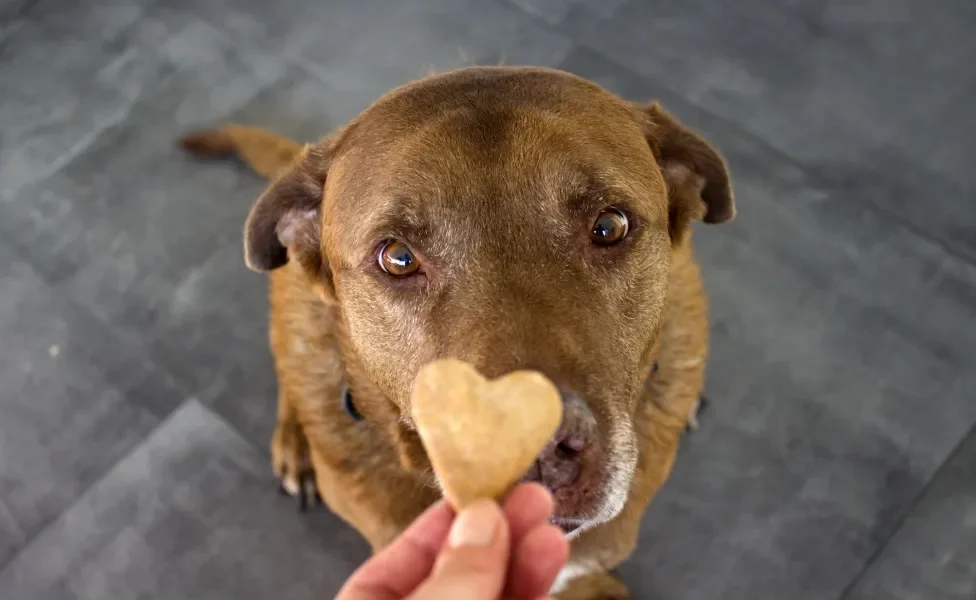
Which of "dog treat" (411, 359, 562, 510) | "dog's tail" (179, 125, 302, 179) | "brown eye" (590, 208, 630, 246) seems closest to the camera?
"dog treat" (411, 359, 562, 510)

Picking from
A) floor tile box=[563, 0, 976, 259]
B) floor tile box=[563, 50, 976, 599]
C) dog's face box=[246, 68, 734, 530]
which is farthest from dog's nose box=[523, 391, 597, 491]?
floor tile box=[563, 0, 976, 259]

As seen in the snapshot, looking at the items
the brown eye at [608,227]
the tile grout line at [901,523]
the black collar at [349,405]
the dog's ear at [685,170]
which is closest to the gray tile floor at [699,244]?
the tile grout line at [901,523]

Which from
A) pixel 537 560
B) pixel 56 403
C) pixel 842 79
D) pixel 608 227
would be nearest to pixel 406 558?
pixel 537 560

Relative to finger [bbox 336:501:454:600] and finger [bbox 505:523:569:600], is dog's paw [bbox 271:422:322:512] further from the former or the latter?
finger [bbox 505:523:569:600]

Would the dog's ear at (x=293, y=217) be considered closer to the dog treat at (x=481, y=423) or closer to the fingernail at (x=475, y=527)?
the dog treat at (x=481, y=423)

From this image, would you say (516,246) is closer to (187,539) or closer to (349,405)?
(349,405)
